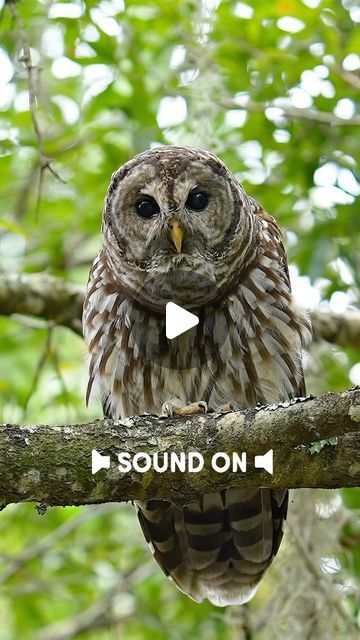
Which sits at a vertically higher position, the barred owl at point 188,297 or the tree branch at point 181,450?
the barred owl at point 188,297

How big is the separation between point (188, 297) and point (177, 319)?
106mm

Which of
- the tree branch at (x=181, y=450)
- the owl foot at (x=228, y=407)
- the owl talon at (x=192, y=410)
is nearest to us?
the tree branch at (x=181, y=450)

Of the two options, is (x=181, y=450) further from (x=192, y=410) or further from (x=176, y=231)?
(x=176, y=231)

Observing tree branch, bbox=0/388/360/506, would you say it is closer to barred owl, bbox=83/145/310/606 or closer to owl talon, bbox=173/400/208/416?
owl talon, bbox=173/400/208/416

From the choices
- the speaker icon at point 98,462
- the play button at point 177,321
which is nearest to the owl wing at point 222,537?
the play button at point 177,321

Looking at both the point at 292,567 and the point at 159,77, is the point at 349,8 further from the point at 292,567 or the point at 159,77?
the point at 292,567

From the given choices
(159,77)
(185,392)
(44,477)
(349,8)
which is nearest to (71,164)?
(159,77)

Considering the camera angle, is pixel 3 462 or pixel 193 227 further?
pixel 193 227

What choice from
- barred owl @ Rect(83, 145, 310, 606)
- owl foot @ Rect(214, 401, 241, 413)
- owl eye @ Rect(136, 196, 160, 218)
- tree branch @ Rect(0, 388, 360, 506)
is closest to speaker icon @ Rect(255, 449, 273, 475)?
tree branch @ Rect(0, 388, 360, 506)

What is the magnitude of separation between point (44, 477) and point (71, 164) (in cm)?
320

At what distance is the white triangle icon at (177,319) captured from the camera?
13.0ft

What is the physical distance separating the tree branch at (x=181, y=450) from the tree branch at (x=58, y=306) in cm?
207

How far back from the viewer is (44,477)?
9.03 ft

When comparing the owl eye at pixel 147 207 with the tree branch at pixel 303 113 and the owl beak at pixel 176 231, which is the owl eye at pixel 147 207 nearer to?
the owl beak at pixel 176 231
